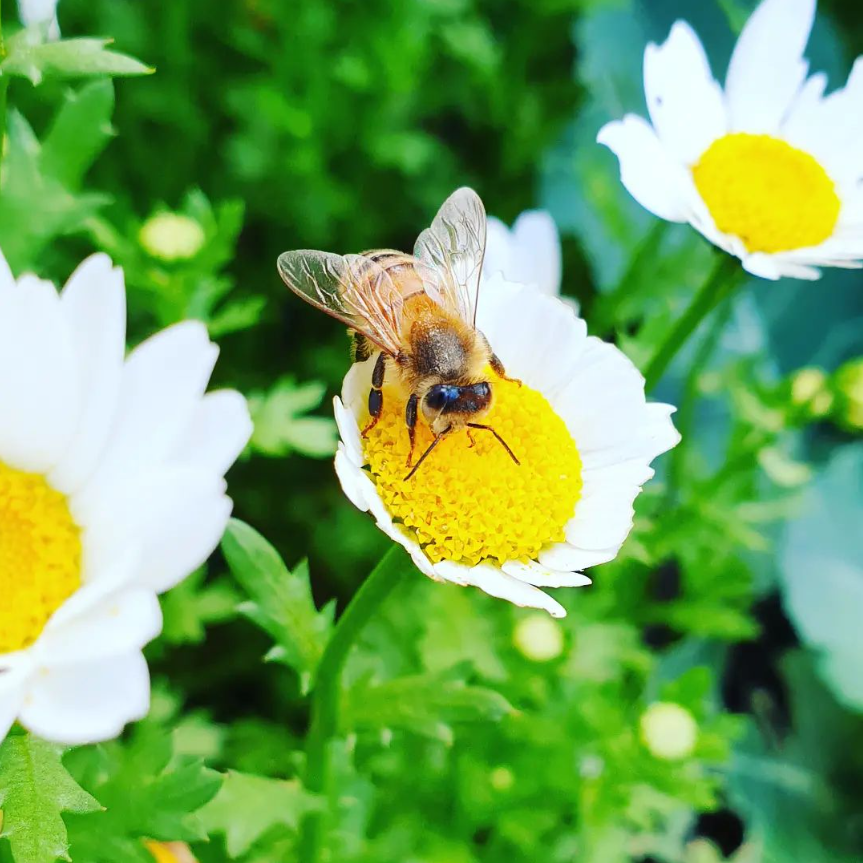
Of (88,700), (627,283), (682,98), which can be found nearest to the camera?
(88,700)

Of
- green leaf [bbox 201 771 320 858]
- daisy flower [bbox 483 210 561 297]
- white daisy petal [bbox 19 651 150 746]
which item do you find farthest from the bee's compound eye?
daisy flower [bbox 483 210 561 297]

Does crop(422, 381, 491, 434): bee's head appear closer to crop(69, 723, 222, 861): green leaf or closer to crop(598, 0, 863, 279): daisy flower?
crop(598, 0, 863, 279): daisy flower

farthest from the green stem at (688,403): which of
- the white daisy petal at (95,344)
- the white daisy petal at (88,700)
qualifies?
the white daisy petal at (88,700)

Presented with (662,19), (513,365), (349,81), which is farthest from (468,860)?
(662,19)

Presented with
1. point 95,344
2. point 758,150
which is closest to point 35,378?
point 95,344

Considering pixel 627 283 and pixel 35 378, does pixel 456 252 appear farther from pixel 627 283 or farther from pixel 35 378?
pixel 627 283
